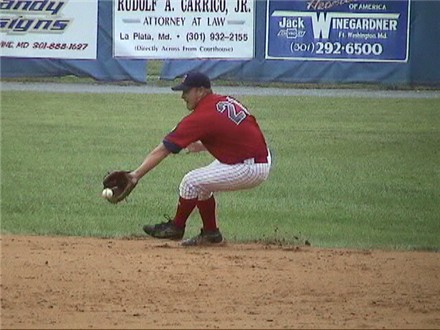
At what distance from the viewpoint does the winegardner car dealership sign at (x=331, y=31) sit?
82.2 feet

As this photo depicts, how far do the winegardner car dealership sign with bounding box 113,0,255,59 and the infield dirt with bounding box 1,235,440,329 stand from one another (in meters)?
14.3

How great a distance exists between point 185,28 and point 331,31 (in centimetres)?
290

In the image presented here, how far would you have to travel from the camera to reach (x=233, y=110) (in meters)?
10.5

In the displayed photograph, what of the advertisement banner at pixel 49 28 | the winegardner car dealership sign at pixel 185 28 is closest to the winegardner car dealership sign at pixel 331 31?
the winegardner car dealership sign at pixel 185 28

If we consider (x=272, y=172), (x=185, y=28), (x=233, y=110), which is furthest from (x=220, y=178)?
(x=185, y=28)

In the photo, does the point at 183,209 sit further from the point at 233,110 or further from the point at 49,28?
the point at 49,28

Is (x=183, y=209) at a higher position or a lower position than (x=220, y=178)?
lower

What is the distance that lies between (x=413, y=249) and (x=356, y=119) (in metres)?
10.4

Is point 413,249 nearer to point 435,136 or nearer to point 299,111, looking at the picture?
point 435,136

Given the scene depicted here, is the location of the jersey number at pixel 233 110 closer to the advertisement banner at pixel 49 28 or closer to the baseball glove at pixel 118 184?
the baseball glove at pixel 118 184

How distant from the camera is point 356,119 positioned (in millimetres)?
21516

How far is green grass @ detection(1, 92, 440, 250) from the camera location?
1228 centimetres

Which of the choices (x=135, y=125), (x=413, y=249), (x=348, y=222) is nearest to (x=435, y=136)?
(x=135, y=125)

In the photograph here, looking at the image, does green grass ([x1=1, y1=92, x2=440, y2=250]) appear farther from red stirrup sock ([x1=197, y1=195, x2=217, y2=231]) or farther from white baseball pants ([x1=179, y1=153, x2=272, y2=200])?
white baseball pants ([x1=179, y1=153, x2=272, y2=200])
